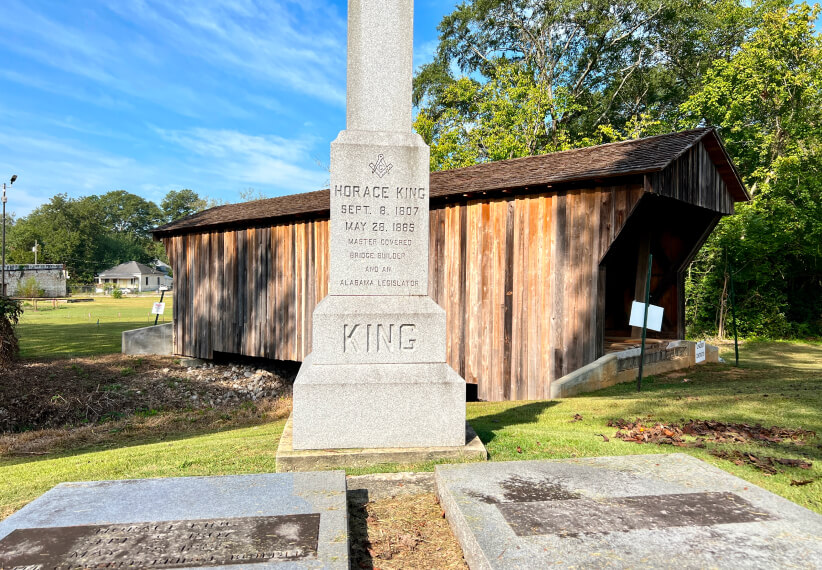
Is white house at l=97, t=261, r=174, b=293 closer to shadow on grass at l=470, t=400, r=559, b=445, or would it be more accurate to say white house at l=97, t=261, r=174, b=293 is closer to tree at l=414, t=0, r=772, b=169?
tree at l=414, t=0, r=772, b=169

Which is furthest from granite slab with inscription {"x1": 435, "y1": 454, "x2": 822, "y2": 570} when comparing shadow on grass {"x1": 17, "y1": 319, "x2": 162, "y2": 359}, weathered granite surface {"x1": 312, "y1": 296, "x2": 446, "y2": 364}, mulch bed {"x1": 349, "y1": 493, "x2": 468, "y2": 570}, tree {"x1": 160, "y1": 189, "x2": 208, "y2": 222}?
tree {"x1": 160, "y1": 189, "x2": 208, "y2": 222}

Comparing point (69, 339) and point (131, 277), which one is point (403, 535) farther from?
point (131, 277)

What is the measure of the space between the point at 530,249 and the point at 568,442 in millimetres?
5897

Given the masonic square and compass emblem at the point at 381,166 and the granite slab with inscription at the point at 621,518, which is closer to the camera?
the granite slab with inscription at the point at 621,518

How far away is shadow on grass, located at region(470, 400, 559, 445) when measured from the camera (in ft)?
18.3

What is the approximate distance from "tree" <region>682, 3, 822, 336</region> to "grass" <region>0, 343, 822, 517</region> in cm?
1229

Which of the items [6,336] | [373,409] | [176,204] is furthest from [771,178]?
[176,204]

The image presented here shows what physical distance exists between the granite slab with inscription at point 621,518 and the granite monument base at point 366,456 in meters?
0.68

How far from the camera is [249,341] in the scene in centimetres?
1577

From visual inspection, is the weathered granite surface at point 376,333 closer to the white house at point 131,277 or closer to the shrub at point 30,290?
the shrub at point 30,290

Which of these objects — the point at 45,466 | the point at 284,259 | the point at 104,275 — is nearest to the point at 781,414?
the point at 45,466

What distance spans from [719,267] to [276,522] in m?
22.8

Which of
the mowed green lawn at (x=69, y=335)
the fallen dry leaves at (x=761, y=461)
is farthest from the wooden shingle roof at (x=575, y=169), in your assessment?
the mowed green lawn at (x=69, y=335)

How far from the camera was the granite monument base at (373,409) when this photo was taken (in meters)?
4.49
